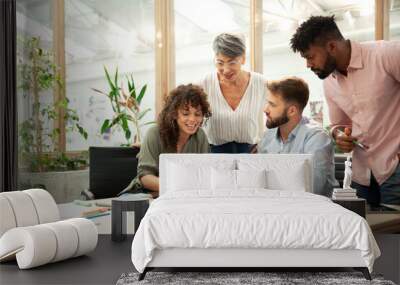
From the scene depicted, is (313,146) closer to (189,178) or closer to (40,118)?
(189,178)

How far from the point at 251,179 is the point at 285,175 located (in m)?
0.34

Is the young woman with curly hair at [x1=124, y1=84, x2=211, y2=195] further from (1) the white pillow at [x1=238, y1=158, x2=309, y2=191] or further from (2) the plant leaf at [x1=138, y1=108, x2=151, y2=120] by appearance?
(1) the white pillow at [x1=238, y1=158, x2=309, y2=191]

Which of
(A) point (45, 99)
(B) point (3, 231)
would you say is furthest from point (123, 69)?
(B) point (3, 231)

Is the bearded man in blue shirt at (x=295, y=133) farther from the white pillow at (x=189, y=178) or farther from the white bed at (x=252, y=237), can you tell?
the white bed at (x=252, y=237)

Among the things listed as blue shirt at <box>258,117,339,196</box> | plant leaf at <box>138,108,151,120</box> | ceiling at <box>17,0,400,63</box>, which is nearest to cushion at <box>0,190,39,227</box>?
plant leaf at <box>138,108,151,120</box>

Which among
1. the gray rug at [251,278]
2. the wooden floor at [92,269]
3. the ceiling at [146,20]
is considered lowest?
the wooden floor at [92,269]

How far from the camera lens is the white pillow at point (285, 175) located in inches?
206

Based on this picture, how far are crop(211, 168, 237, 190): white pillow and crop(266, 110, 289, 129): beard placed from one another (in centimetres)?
91

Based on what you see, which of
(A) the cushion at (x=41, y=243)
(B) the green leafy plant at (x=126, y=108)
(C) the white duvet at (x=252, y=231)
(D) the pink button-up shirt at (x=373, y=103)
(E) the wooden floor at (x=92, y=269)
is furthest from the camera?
(B) the green leafy plant at (x=126, y=108)

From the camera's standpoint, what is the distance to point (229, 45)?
608 centimetres

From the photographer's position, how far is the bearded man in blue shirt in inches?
231

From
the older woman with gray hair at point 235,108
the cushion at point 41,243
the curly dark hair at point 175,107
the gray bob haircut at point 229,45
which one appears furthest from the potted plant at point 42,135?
the cushion at point 41,243

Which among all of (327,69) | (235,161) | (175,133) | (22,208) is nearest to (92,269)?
(22,208)

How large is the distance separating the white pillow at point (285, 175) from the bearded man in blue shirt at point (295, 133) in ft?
1.34
